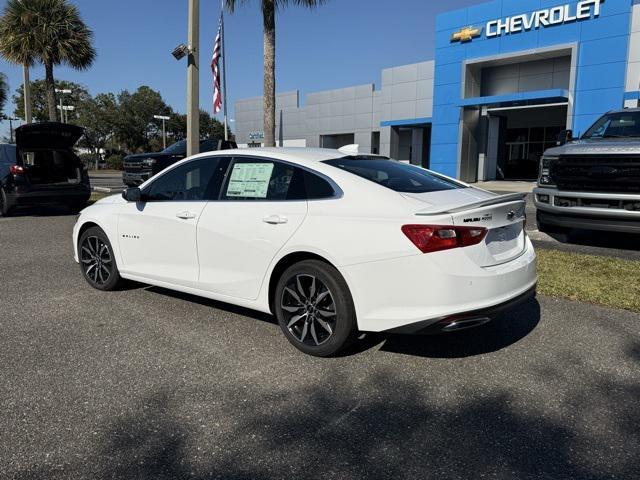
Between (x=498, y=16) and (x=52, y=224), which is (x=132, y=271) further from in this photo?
(x=498, y=16)

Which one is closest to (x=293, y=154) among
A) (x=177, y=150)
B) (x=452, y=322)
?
(x=452, y=322)

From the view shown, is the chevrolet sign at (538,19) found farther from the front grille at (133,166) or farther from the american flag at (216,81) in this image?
A: the front grille at (133,166)

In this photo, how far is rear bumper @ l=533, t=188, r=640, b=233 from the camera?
22.8 feet

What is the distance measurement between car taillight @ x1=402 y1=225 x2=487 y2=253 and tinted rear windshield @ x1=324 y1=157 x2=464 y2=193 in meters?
0.51

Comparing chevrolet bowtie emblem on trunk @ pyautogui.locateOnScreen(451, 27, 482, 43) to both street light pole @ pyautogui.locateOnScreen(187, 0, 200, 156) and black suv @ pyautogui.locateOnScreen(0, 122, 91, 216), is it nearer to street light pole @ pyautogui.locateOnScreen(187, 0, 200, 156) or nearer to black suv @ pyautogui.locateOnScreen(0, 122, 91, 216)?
street light pole @ pyautogui.locateOnScreen(187, 0, 200, 156)

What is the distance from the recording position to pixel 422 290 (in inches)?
131

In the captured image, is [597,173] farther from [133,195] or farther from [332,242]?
[133,195]

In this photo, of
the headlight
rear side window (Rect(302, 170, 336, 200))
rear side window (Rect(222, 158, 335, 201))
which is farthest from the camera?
the headlight

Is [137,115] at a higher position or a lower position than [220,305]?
higher

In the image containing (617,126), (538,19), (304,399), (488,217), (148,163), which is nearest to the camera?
(304,399)

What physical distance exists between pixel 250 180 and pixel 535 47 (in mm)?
25177

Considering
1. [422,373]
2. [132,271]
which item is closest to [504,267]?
[422,373]

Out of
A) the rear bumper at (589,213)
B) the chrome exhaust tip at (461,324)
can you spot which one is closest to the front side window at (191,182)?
the chrome exhaust tip at (461,324)

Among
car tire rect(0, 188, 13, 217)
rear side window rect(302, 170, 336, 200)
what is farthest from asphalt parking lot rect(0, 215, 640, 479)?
car tire rect(0, 188, 13, 217)
